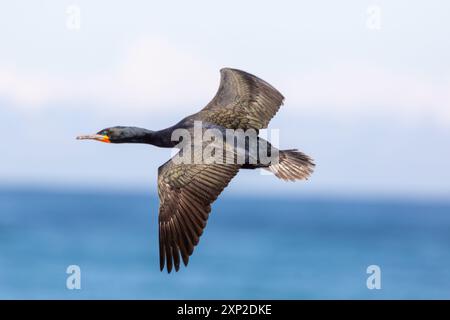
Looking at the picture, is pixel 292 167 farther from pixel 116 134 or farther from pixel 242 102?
pixel 116 134

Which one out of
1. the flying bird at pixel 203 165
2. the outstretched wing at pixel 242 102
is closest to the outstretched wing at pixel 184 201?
the flying bird at pixel 203 165

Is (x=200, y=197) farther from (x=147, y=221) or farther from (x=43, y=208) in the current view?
(x=43, y=208)

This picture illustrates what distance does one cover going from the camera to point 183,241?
40.9 feet

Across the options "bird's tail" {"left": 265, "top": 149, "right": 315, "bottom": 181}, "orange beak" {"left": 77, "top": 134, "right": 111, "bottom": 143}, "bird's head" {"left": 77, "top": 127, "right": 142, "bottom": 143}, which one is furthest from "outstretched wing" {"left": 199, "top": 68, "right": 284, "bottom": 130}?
"orange beak" {"left": 77, "top": 134, "right": 111, "bottom": 143}

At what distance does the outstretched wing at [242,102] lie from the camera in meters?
13.8

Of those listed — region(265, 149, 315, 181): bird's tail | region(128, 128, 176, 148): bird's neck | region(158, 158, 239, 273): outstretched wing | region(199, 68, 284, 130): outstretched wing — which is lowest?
region(158, 158, 239, 273): outstretched wing

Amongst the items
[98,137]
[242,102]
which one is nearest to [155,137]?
[98,137]

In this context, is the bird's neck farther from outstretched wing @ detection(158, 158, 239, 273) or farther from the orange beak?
outstretched wing @ detection(158, 158, 239, 273)

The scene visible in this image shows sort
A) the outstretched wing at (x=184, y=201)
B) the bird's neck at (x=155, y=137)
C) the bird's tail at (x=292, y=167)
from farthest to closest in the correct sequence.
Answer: the bird's tail at (x=292, y=167) < the bird's neck at (x=155, y=137) < the outstretched wing at (x=184, y=201)

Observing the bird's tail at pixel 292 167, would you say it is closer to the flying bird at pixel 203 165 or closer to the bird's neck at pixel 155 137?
the flying bird at pixel 203 165

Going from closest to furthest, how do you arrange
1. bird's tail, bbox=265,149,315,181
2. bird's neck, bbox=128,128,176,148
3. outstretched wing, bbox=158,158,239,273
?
1. outstretched wing, bbox=158,158,239,273
2. bird's neck, bbox=128,128,176,148
3. bird's tail, bbox=265,149,315,181

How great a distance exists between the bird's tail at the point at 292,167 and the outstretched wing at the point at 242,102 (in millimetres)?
475

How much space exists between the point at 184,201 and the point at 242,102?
2.09m

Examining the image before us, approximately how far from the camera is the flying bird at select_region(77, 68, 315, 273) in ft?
40.8
